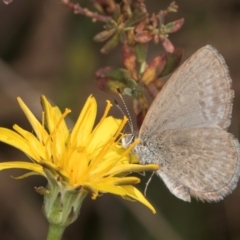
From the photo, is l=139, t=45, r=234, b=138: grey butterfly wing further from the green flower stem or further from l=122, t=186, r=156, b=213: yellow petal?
the green flower stem

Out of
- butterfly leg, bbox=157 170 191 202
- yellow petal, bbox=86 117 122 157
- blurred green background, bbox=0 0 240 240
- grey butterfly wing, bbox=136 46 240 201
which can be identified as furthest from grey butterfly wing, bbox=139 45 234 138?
blurred green background, bbox=0 0 240 240

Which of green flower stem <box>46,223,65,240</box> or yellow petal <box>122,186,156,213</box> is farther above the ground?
yellow petal <box>122,186,156,213</box>

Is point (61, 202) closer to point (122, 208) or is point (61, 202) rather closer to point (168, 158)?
point (168, 158)

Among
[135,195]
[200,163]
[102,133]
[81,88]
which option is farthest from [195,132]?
[81,88]

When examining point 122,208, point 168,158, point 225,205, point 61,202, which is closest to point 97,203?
point 122,208

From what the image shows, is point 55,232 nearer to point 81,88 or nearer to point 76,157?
point 76,157

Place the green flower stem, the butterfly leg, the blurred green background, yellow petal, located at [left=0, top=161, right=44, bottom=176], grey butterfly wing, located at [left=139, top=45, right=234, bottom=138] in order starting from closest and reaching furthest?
yellow petal, located at [left=0, top=161, right=44, bottom=176], the green flower stem, grey butterfly wing, located at [left=139, top=45, right=234, bottom=138], the butterfly leg, the blurred green background
